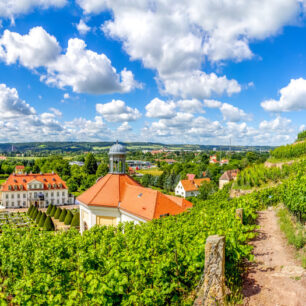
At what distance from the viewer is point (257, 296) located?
19.2ft

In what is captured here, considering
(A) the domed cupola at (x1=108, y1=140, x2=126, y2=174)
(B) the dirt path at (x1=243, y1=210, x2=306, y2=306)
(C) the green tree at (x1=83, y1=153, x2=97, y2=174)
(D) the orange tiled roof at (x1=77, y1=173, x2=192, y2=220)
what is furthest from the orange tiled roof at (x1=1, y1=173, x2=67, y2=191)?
(B) the dirt path at (x1=243, y1=210, x2=306, y2=306)

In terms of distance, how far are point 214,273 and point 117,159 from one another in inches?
673

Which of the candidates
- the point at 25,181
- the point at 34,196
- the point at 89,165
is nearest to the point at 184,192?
the point at 34,196

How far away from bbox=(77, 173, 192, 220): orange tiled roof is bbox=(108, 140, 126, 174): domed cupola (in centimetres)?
59

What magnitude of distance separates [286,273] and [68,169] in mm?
82004

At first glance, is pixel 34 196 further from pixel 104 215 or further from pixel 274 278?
pixel 274 278

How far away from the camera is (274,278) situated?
6.49 meters

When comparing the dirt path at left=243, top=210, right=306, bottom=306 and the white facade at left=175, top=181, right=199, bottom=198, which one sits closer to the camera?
the dirt path at left=243, top=210, right=306, bottom=306

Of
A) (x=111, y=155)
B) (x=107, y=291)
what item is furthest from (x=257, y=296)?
(x=111, y=155)

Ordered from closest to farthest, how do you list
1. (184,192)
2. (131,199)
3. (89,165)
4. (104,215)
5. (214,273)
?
(214,273)
(131,199)
(104,215)
(184,192)
(89,165)

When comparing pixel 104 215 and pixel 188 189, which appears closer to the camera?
pixel 104 215

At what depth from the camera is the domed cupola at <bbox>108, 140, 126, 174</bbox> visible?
2164 centimetres

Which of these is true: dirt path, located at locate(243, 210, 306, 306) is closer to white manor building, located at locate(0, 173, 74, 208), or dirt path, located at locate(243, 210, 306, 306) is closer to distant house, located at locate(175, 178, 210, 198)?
white manor building, located at locate(0, 173, 74, 208)

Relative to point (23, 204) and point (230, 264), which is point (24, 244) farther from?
point (23, 204)
